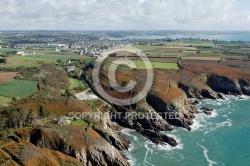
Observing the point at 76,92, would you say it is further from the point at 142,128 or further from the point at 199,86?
the point at 199,86

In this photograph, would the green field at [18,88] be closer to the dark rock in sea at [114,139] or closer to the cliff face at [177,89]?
the cliff face at [177,89]

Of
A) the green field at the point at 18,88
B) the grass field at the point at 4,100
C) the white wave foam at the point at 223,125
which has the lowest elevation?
the white wave foam at the point at 223,125

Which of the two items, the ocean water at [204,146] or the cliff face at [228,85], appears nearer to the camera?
the ocean water at [204,146]

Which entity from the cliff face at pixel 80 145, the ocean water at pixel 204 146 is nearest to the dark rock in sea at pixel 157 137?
the ocean water at pixel 204 146

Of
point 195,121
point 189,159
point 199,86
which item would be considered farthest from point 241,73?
point 189,159

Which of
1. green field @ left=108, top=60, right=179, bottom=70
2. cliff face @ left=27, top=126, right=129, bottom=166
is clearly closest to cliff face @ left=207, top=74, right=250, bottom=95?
green field @ left=108, top=60, right=179, bottom=70
